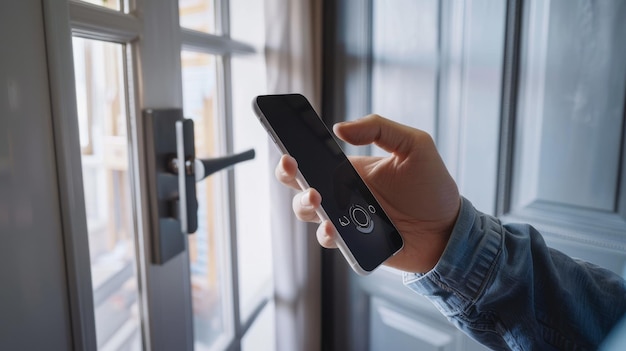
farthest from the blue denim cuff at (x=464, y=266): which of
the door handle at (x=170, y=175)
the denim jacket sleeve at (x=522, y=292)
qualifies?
the door handle at (x=170, y=175)

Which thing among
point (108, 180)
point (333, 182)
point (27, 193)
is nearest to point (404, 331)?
point (333, 182)

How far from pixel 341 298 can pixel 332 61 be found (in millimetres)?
617

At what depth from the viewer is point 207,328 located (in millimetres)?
825

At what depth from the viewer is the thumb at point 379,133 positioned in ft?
1.58

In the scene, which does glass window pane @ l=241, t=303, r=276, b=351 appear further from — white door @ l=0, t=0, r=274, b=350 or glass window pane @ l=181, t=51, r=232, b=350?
glass window pane @ l=181, t=51, r=232, b=350

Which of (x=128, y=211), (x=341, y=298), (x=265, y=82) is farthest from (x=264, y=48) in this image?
(x=341, y=298)

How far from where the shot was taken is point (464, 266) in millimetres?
493

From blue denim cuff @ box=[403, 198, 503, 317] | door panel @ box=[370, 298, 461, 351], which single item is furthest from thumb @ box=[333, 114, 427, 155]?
door panel @ box=[370, 298, 461, 351]

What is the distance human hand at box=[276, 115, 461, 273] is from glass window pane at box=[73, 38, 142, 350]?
257 millimetres

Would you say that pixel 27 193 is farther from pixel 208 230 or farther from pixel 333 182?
pixel 208 230

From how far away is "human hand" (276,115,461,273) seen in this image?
500 mm

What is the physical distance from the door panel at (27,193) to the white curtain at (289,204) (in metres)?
0.45

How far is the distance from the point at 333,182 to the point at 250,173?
471 mm

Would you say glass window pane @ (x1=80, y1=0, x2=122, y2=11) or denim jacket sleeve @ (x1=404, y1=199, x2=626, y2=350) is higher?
glass window pane @ (x1=80, y1=0, x2=122, y2=11)
